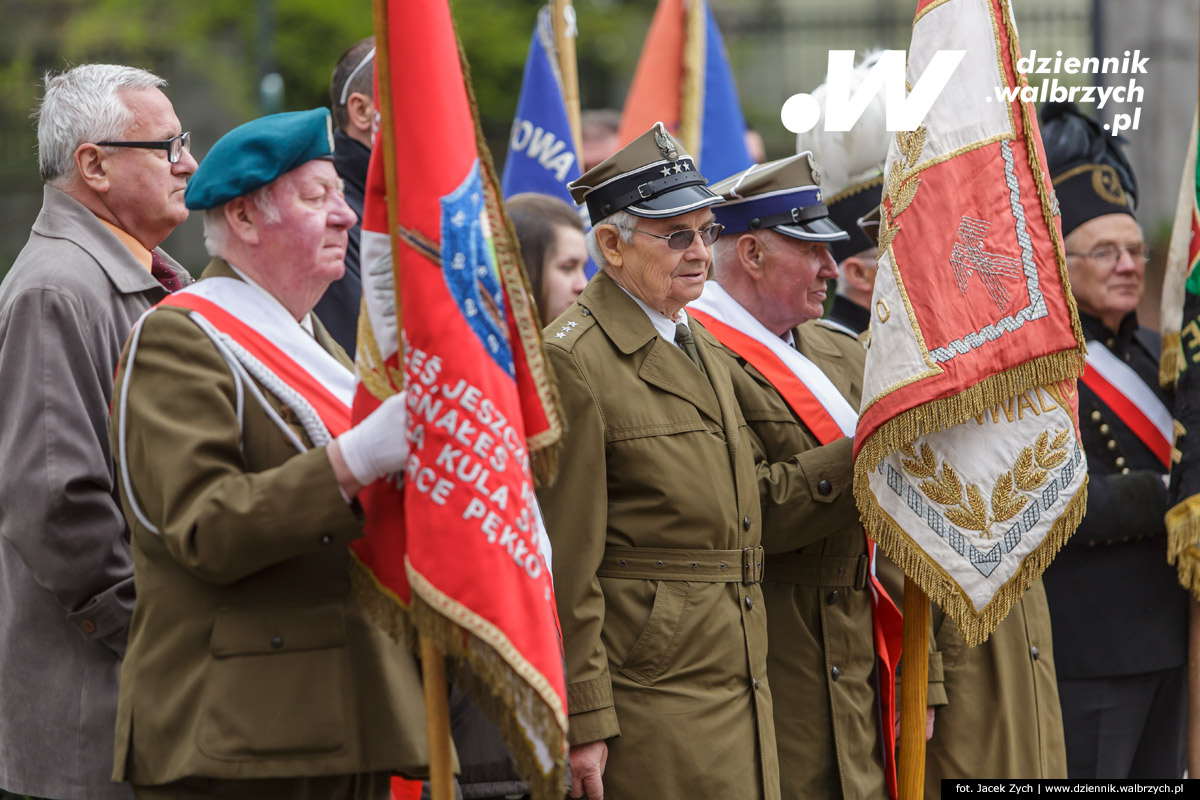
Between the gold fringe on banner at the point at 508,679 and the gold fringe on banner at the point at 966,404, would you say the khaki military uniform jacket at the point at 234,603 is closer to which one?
the gold fringe on banner at the point at 508,679

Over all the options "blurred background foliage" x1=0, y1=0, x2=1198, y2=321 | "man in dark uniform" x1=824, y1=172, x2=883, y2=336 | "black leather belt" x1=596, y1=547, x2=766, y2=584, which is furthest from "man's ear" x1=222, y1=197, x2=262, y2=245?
"blurred background foliage" x1=0, y1=0, x2=1198, y2=321

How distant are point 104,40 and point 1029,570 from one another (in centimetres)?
1296

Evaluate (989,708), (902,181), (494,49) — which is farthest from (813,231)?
(494,49)

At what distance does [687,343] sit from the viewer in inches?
153

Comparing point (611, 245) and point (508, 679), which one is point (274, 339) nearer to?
point (508, 679)

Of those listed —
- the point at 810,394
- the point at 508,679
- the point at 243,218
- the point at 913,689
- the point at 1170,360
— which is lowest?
the point at 913,689

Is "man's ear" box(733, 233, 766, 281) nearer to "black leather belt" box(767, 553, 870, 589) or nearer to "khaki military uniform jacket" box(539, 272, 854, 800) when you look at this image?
"khaki military uniform jacket" box(539, 272, 854, 800)

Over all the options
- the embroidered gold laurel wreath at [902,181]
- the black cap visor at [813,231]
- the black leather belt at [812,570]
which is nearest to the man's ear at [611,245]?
the black cap visor at [813,231]

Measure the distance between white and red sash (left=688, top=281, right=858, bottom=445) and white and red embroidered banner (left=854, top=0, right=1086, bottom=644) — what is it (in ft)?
0.94

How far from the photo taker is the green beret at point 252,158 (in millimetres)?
3043

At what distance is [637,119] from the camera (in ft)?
24.5

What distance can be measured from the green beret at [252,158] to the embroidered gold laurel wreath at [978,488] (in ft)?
5.74

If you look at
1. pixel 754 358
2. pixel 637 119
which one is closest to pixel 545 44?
pixel 637 119

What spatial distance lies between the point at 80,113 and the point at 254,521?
148 cm
